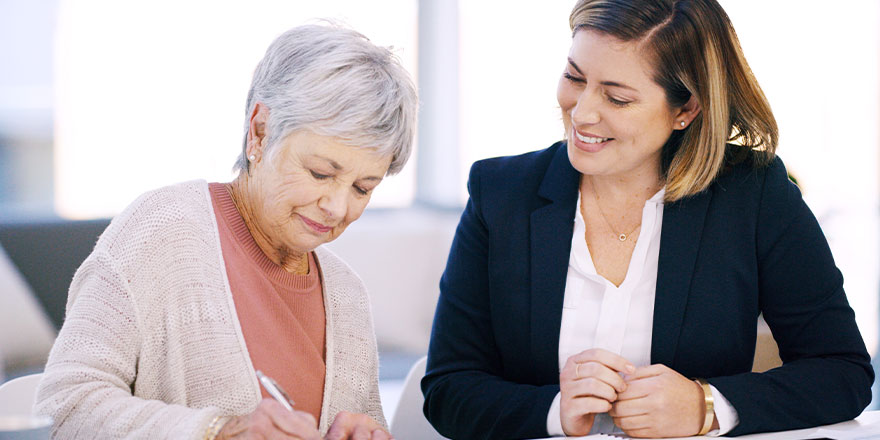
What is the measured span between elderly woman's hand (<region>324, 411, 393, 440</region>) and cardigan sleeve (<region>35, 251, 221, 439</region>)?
19 centimetres

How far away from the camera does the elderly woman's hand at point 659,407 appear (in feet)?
4.29

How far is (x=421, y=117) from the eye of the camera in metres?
4.75

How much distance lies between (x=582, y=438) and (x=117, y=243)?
2.51 ft

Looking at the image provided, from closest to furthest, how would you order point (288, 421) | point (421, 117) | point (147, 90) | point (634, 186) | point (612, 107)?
point (288, 421)
point (612, 107)
point (634, 186)
point (147, 90)
point (421, 117)

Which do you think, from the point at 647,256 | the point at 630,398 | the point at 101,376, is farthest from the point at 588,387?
the point at 101,376

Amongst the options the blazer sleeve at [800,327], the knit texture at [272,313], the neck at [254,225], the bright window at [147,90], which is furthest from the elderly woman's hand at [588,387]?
the bright window at [147,90]

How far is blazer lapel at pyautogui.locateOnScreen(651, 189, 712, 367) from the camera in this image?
152 cm

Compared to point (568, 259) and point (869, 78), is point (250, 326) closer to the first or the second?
point (568, 259)

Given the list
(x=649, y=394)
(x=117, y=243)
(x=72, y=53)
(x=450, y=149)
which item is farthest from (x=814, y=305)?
(x=72, y=53)

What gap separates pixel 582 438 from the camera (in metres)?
1.26

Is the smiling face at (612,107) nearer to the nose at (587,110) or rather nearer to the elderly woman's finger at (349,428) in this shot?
the nose at (587,110)

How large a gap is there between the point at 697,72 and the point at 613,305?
0.46 m

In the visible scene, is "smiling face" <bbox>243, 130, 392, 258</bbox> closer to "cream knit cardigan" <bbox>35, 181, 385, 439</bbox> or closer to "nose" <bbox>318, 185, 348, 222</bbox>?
"nose" <bbox>318, 185, 348, 222</bbox>

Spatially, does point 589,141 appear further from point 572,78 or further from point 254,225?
point 254,225
